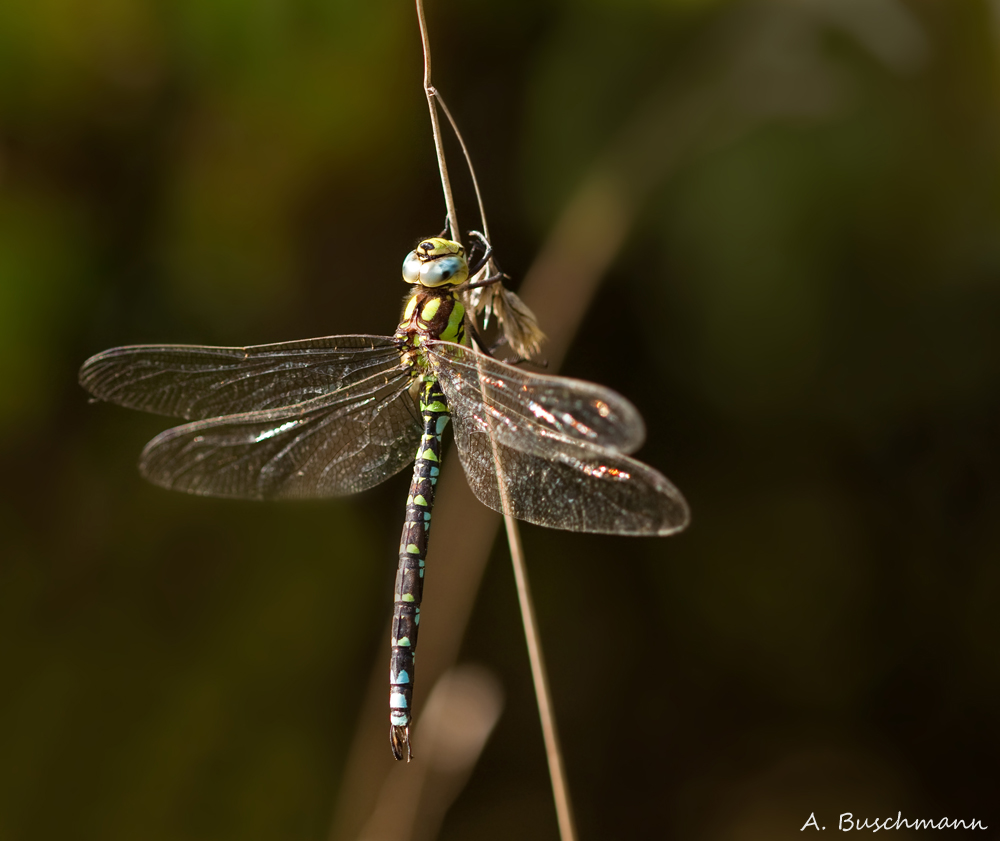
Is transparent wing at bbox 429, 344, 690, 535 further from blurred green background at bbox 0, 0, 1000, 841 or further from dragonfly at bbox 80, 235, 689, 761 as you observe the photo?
blurred green background at bbox 0, 0, 1000, 841

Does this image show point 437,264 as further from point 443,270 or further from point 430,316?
point 430,316

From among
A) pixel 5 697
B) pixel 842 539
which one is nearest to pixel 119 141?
pixel 5 697

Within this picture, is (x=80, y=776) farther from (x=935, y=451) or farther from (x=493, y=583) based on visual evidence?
(x=935, y=451)

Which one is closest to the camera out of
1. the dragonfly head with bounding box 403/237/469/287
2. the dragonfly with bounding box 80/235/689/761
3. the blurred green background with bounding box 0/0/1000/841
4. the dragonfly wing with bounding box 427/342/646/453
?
the dragonfly wing with bounding box 427/342/646/453

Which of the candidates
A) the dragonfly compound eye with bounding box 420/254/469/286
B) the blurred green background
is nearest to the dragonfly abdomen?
the dragonfly compound eye with bounding box 420/254/469/286

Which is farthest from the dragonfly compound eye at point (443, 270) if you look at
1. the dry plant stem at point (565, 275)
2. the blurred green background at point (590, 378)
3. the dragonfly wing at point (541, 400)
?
the blurred green background at point (590, 378)

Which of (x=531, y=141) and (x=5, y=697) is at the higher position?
(x=531, y=141)

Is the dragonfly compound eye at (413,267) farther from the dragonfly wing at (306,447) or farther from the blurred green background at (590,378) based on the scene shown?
the blurred green background at (590,378)
